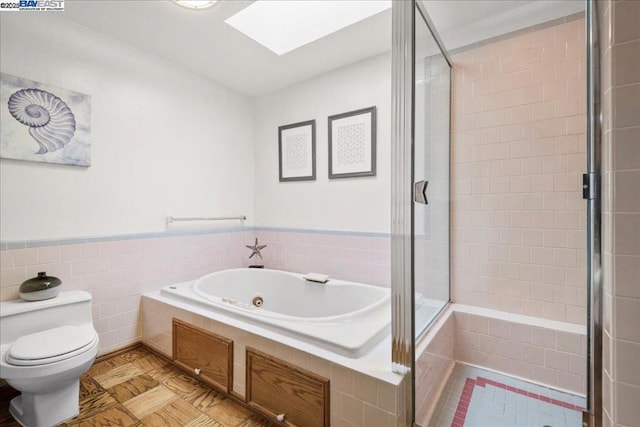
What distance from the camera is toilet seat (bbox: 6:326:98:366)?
4.67 feet

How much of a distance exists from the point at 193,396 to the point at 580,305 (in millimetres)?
2473

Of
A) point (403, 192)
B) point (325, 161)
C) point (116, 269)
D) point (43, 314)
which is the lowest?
point (43, 314)

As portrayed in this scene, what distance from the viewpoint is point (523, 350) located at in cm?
186

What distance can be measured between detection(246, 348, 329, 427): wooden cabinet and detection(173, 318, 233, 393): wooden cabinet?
20cm

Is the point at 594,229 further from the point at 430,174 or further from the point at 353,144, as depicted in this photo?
the point at 353,144

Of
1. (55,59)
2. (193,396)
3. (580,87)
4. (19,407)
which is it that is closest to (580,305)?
(580,87)

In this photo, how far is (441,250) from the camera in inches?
79.7

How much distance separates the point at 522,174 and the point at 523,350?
1154 millimetres

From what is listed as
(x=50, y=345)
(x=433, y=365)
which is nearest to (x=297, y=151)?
(x=433, y=365)

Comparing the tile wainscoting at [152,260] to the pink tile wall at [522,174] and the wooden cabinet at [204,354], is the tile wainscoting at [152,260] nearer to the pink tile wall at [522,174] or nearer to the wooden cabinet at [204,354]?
the wooden cabinet at [204,354]

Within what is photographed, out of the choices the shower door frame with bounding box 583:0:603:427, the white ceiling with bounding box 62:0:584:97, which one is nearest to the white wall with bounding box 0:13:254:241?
the white ceiling with bounding box 62:0:584:97

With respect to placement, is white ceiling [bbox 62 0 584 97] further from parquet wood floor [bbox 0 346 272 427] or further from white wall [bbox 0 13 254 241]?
parquet wood floor [bbox 0 346 272 427]

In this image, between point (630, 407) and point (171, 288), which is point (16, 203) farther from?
point (630, 407)

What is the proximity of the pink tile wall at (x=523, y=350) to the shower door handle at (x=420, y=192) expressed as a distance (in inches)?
41.9
